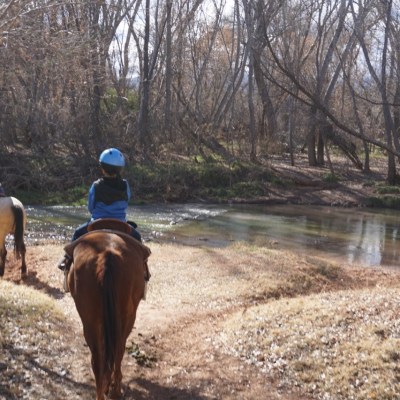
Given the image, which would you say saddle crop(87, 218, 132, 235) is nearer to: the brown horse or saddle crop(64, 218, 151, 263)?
saddle crop(64, 218, 151, 263)

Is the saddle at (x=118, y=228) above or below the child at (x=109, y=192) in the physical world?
below

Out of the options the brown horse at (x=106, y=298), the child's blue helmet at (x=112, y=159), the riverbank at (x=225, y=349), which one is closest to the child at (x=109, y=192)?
the child's blue helmet at (x=112, y=159)

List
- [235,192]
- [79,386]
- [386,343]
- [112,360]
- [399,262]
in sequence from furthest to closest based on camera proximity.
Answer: [235,192] → [399,262] → [386,343] → [79,386] → [112,360]

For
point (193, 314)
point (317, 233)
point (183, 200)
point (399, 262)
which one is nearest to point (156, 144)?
point (183, 200)

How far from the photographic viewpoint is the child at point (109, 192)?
5.97 meters

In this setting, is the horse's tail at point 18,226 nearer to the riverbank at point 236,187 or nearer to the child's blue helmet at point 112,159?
the child's blue helmet at point 112,159

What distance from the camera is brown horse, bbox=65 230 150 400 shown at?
477 cm

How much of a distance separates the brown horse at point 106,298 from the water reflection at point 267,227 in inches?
429

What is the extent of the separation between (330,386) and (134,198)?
20.1m

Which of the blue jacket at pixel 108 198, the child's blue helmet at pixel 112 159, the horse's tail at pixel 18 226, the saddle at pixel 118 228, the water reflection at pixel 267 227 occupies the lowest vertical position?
the water reflection at pixel 267 227

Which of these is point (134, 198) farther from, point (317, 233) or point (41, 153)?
point (317, 233)

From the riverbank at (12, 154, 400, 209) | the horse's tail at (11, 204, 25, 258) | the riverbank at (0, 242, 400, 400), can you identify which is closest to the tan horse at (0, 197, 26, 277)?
the horse's tail at (11, 204, 25, 258)

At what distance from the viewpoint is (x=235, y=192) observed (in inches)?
1082

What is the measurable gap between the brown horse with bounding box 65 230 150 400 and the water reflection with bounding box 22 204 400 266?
1091cm
